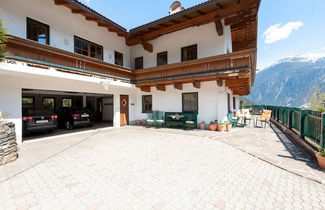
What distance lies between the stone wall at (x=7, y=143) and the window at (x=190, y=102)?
29.0 ft

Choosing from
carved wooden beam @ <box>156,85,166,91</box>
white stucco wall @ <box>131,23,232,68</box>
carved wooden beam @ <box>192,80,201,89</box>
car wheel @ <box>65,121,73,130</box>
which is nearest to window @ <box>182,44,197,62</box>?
white stucco wall @ <box>131,23,232,68</box>

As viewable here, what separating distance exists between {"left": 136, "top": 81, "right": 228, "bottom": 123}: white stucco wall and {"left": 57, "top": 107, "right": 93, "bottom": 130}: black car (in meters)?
5.27

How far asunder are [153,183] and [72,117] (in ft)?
29.6

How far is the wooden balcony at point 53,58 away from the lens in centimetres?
562

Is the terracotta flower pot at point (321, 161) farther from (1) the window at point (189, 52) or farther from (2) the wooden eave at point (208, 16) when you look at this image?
(1) the window at point (189, 52)

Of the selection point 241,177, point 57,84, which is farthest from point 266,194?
point 57,84

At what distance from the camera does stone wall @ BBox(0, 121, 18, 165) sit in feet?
13.7

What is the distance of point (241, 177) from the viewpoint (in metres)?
3.42

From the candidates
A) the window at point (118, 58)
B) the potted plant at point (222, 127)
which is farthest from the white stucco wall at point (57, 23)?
the potted plant at point (222, 127)

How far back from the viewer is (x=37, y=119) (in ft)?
25.4

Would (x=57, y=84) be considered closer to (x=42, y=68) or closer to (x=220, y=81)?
(x=42, y=68)

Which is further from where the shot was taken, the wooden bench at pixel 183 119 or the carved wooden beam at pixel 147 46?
the carved wooden beam at pixel 147 46

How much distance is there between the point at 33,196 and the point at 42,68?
569 cm

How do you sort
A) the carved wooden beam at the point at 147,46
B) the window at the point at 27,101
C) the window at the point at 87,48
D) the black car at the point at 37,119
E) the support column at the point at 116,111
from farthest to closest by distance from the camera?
the carved wooden beam at the point at 147,46 < the support column at the point at 116,111 < the window at the point at 27,101 < the window at the point at 87,48 < the black car at the point at 37,119
